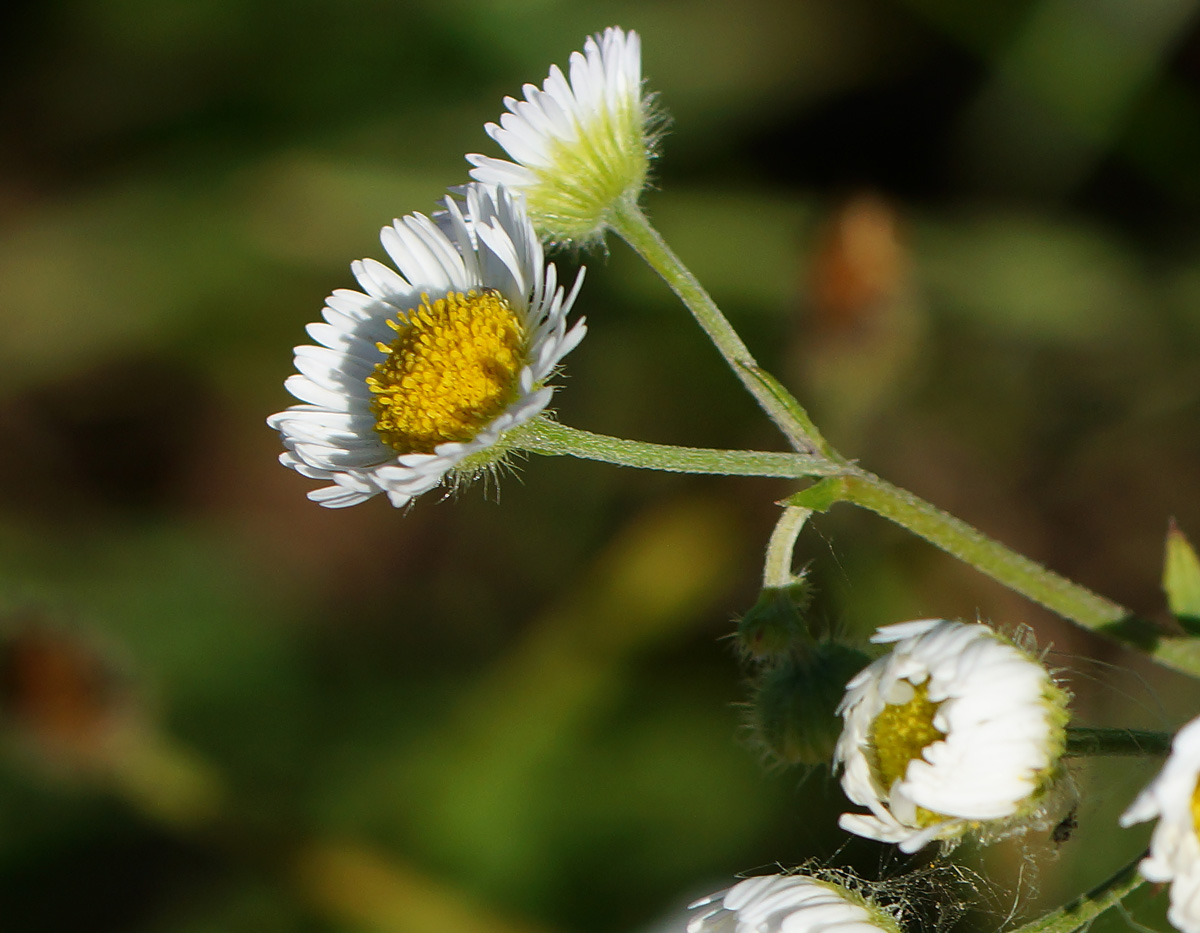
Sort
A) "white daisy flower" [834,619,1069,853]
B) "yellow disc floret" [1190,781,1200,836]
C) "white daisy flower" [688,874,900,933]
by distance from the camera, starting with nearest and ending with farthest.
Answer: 1. "yellow disc floret" [1190,781,1200,836]
2. "white daisy flower" [834,619,1069,853]
3. "white daisy flower" [688,874,900,933]

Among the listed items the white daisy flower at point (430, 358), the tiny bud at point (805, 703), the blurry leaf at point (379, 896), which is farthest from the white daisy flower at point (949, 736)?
the blurry leaf at point (379, 896)

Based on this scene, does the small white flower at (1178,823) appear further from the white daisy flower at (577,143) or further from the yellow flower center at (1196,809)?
the white daisy flower at (577,143)

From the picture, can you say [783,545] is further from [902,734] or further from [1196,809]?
[1196,809]

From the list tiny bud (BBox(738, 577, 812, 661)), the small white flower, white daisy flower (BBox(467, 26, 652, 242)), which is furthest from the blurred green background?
the small white flower

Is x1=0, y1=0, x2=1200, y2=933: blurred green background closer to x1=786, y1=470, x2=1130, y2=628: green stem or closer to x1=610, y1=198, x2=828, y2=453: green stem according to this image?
x1=610, y1=198, x2=828, y2=453: green stem

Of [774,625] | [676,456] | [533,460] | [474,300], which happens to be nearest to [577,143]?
[474,300]

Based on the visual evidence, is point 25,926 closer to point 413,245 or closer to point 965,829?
point 413,245

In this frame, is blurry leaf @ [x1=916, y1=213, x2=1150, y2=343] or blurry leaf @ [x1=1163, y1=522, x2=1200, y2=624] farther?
blurry leaf @ [x1=916, y1=213, x2=1150, y2=343]
